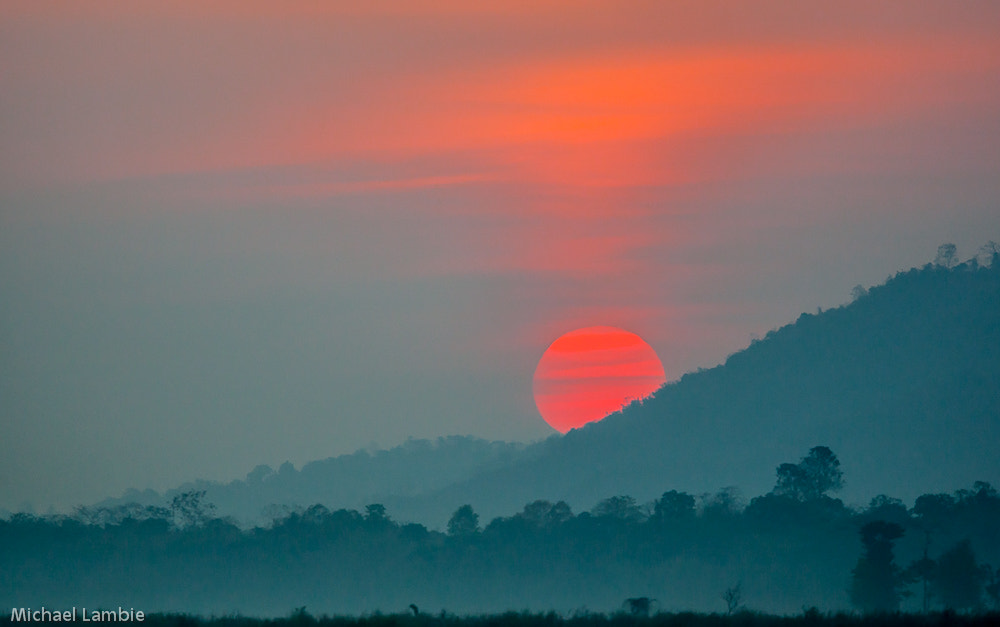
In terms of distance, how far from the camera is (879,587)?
95.8 metres

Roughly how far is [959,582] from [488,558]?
54.5 meters

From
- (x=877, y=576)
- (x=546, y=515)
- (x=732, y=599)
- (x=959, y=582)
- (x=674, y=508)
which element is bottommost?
(x=732, y=599)

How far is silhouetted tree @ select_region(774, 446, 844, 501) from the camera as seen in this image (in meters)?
166

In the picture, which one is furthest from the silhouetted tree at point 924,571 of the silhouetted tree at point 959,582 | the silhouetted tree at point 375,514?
the silhouetted tree at point 375,514

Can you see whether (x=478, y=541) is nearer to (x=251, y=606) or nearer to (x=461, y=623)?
(x=251, y=606)

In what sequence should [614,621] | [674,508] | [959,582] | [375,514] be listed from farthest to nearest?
[375,514] → [674,508] → [959,582] → [614,621]

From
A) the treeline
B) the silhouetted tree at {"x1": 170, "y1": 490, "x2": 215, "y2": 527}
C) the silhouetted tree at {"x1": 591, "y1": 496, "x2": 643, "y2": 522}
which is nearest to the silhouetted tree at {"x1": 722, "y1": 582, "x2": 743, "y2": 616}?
the treeline

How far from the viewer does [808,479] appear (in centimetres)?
16800

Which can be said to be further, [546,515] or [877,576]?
[546,515]

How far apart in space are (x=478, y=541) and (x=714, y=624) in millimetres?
98817

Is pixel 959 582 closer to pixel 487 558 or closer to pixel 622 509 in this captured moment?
pixel 487 558

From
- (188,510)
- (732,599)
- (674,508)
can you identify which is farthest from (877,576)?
(188,510)

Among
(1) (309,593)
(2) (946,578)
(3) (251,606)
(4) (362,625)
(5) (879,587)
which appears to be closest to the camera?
(4) (362,625)

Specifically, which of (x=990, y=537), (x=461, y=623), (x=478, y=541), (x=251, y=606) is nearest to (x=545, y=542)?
(x=478, y=541)
